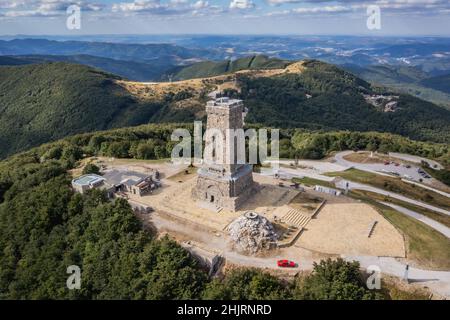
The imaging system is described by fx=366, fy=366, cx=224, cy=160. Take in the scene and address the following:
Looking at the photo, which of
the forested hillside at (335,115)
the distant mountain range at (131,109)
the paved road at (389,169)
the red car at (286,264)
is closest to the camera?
the red car at (286,264)

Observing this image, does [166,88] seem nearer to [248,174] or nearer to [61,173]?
[61,173]

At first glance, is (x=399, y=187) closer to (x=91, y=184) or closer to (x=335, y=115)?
(x=91, y=184)

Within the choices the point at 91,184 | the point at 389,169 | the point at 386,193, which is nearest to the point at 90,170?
the point at 91,184

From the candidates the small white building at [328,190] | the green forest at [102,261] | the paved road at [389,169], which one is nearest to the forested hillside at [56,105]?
the green forest at [102,261]

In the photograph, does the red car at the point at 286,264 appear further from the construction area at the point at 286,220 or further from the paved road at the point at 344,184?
the paved road at the point at 344,184

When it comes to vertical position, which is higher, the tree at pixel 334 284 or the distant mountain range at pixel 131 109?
the distant mountain range at pixel 131 109

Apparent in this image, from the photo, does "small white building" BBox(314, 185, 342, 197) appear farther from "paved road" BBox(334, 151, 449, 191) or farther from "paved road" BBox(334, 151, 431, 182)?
"paved road" BBox(334, 151, 431, 182)

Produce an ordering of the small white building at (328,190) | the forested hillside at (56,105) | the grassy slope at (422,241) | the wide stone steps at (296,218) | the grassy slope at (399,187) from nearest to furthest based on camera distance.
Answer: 1. the grassy slope at (422,241)
2. the wide stone steps at (296,218)
3. the small white building at (328,190)
4. the grassy slope at (399,187)
5. the forested hillside at (56,105)
